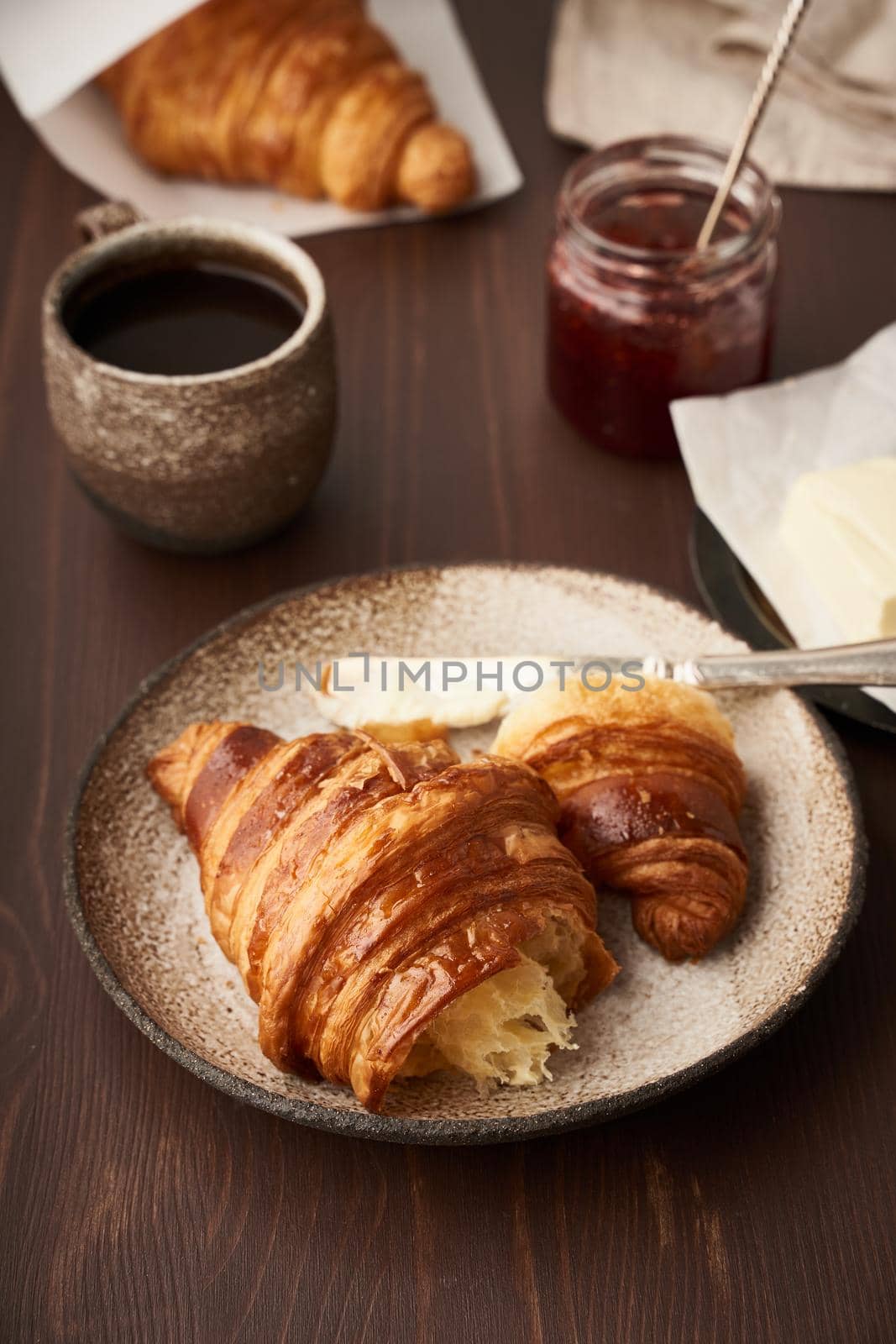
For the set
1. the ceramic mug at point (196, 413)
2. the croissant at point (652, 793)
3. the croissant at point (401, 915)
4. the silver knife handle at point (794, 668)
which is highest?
the ceramic mug at point (196, 413)

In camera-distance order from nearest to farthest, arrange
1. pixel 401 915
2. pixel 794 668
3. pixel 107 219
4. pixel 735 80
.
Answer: pixel 401 915 → pixel 794 668 → pixel 107 219 → pixel 735 80

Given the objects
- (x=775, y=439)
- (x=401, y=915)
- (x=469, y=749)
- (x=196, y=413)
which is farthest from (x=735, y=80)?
(x=401, y=915)

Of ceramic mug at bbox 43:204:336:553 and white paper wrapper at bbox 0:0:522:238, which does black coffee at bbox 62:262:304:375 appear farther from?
white paper wrapper at bbox 0:0:522:238

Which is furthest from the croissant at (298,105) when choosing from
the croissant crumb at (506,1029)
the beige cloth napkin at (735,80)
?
the croissant crumb at (506,1029)

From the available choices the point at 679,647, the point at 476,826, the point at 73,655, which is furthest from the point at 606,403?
the point at 476,826

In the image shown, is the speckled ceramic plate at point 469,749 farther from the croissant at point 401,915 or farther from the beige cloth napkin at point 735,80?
the beige cloth napkin at point 735,80

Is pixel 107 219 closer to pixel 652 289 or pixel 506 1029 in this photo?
pixel 652 289
